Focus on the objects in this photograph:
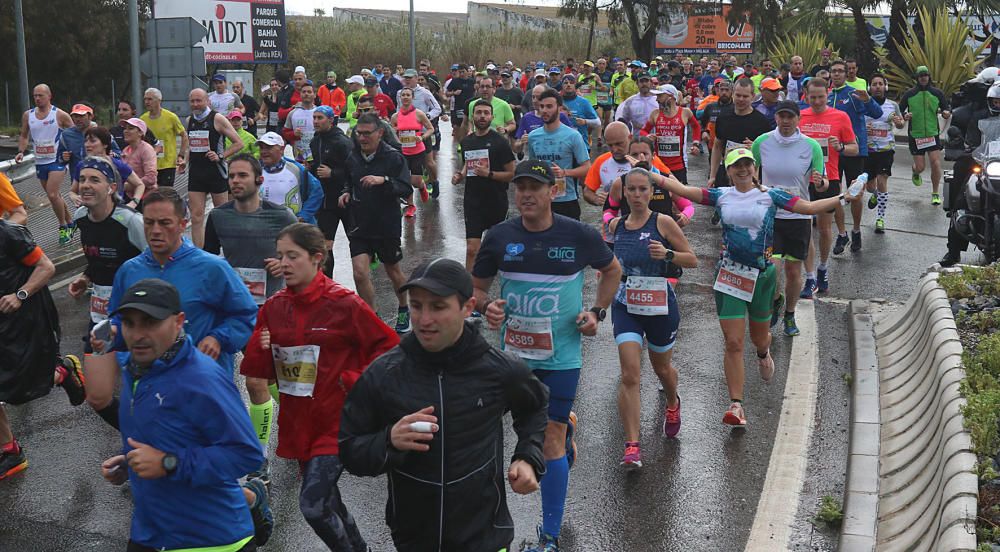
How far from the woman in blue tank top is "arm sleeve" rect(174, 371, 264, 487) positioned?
10.9 feet

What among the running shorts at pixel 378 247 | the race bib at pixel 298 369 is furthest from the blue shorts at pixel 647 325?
the running shorts at pixel 378 247

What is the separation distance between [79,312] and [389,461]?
8341 mm

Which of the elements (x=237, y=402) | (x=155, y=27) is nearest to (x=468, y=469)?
(x=237, y=402)

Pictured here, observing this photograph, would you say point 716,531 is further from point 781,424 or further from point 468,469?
point 468,469

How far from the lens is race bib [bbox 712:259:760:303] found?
8.06 m

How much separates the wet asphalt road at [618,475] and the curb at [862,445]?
106 millimetres

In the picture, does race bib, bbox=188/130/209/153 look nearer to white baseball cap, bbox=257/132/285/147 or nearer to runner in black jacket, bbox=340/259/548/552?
white baseball cap, bbox=257/132/285/147

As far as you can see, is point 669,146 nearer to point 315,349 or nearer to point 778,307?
point 778,307

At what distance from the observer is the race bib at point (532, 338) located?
19.9 feet

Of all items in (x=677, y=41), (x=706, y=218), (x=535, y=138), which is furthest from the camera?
(x=677, y=41)

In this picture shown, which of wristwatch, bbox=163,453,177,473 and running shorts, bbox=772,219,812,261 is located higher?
wristwatch, bbox=163,453,177,473

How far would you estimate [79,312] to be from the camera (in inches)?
448

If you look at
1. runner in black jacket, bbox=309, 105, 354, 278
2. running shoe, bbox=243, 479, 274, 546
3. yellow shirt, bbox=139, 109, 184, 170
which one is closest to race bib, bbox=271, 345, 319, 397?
running shoe, bbox=243, 479, 274, 546

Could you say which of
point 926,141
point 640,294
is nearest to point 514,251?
point 640,294
